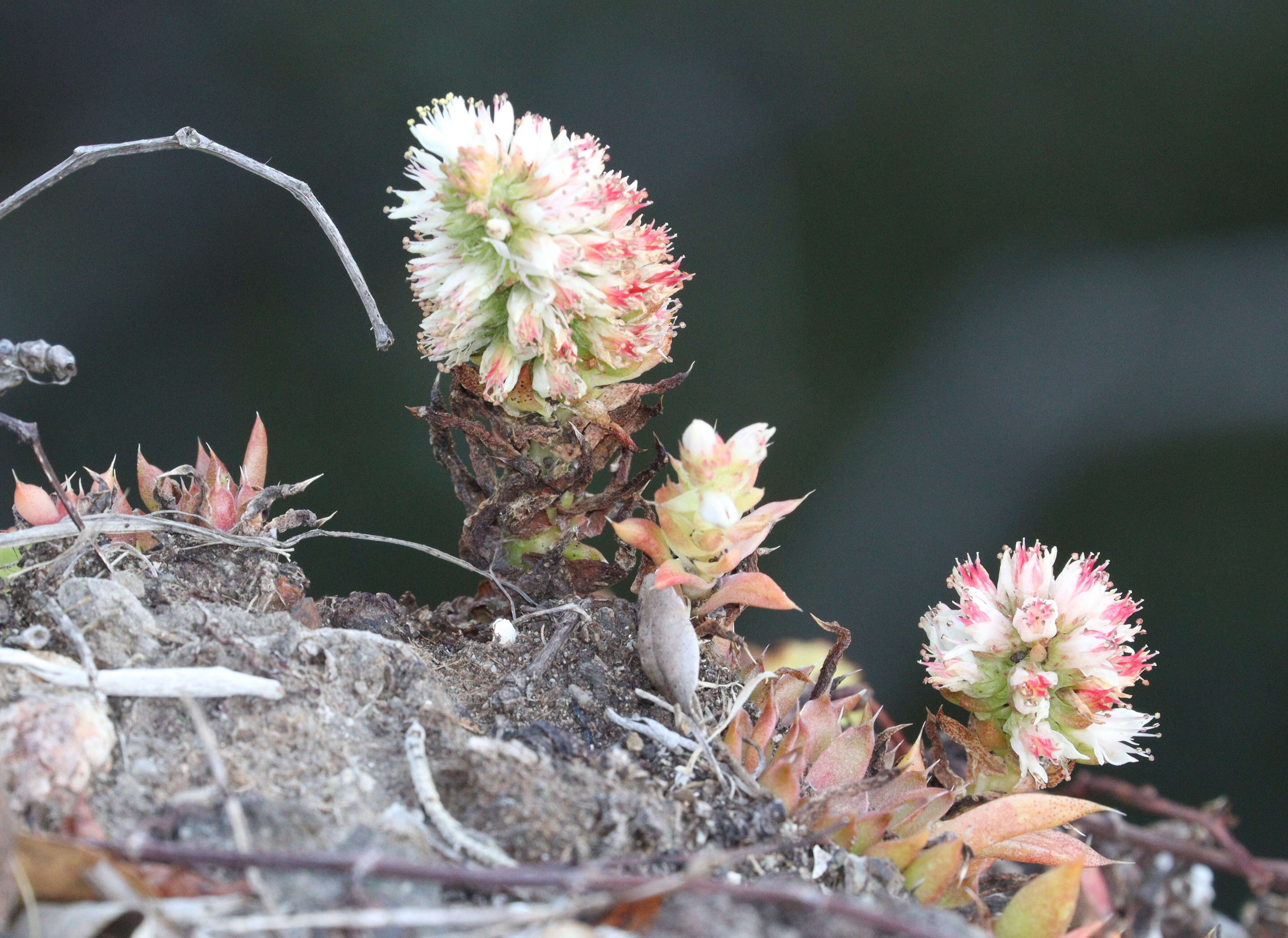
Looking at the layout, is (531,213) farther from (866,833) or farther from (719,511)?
(866,833)

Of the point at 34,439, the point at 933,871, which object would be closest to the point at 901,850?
the point at 933,871

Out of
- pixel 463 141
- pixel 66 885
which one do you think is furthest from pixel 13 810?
pixel 463 141

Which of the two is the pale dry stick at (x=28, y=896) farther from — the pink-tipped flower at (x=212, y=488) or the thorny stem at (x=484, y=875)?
the pink-tipped flower at (x=212, y=488)

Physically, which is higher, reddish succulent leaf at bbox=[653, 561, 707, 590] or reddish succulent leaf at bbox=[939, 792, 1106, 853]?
reddish succulent leaf at bbox=[653, 561, 707, 590]

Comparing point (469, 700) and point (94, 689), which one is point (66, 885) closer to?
point (94, 689)

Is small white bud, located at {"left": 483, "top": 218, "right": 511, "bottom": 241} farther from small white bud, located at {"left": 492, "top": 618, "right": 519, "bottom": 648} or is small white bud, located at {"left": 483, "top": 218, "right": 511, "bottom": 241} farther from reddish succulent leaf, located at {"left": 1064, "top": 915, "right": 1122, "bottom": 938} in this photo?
reddish succulent leaf, located at {"left": 1064, "top": 915, "right": 1122, "bottom": 938}

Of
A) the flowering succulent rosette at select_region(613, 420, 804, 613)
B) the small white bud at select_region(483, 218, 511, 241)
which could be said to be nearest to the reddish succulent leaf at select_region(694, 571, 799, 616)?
the flowering succulent rosette at select_region(613, 420, 804, 613)

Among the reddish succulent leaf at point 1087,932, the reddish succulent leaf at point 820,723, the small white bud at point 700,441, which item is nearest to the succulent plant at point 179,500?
the small white bud at point 700,441
